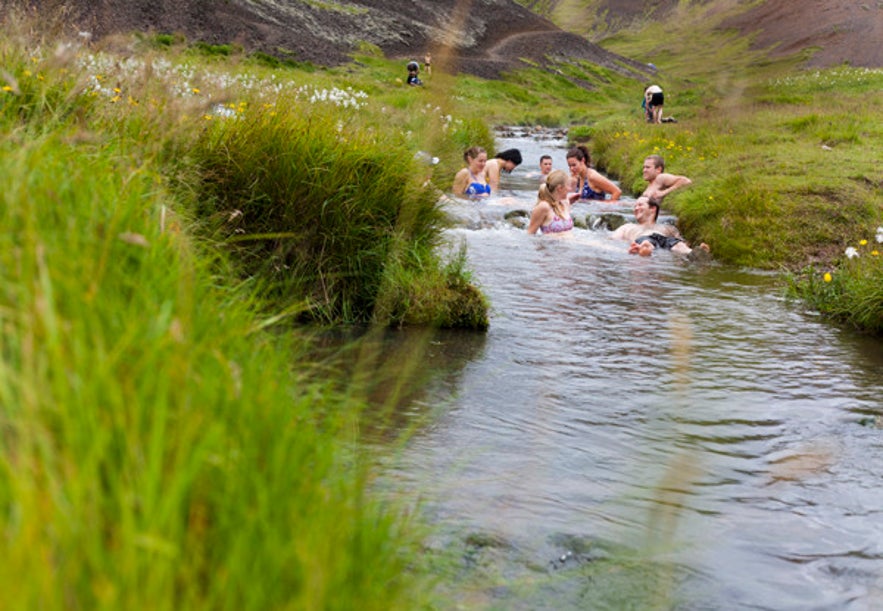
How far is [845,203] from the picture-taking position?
574 inches

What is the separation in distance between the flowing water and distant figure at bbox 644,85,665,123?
26.2 meters

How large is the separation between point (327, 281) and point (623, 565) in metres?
4.43

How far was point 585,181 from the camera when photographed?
65.9ft

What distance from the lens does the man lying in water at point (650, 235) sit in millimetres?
14062

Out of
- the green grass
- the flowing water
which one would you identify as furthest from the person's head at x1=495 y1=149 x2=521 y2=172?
the green grass

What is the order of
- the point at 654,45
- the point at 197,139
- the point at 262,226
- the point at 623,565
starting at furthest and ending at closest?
the point at 654,45 → the point at 262,226 → the point at 197,139 → the point at 623,565

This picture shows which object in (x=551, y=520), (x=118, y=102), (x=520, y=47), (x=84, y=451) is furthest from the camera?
(x=520, y=47)

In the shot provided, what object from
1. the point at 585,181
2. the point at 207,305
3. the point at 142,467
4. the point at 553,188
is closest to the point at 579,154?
the point at 585,181

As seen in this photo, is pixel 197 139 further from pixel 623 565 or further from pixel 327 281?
pixel 623 565

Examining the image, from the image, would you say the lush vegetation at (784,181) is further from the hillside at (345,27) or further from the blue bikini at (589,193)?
the hillside at (345,27)

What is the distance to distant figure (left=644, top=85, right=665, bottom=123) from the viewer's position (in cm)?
3462

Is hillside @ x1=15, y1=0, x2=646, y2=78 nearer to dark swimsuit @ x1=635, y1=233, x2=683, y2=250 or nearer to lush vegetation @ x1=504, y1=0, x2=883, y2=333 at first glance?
lush vegetation @ x1=504, y1=0, x2=883, y2=333

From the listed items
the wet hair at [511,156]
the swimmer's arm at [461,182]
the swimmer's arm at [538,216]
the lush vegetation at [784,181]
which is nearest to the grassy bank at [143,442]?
the lush vegetation at [784,181]

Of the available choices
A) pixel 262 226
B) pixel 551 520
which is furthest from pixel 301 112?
pixel 551 520
